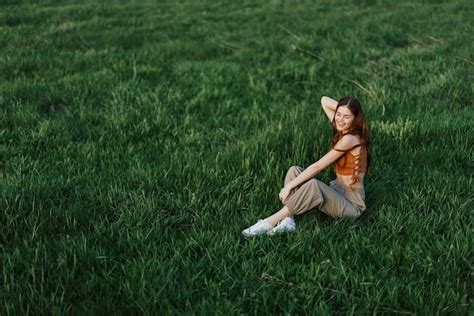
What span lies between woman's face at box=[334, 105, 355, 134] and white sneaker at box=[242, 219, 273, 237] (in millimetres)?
824

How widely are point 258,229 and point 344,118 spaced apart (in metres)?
0.94

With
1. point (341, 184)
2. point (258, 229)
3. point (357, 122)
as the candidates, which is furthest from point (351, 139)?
point (258, 229)

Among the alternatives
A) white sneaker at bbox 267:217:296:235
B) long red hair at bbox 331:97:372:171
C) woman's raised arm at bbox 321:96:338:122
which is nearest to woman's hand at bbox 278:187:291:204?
white sneaker at bbox 267:217:296:235

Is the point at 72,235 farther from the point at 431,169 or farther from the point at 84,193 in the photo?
the point at 431,169

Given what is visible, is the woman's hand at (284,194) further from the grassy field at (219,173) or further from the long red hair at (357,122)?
the long red hair at (357,122)

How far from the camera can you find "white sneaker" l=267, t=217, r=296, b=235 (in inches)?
125

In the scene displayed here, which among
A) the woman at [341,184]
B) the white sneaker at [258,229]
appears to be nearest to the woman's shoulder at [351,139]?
the woman at [341,184]

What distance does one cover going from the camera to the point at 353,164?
340 cm

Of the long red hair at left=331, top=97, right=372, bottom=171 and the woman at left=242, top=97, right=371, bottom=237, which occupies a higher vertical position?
the long red hair at left=331, top=97, right=372, bottom=171

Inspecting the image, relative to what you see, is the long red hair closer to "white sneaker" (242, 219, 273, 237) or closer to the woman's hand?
the woman's hand

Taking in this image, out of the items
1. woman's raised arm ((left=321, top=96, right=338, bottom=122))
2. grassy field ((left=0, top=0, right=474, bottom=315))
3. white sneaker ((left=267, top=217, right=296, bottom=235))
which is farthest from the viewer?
woman's raised arm ((left=321, top=96, right=338, bottom=122))

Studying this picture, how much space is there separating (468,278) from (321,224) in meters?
0.95

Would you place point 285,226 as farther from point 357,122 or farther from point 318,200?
point 357,122

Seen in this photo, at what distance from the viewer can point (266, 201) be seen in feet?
11.9
